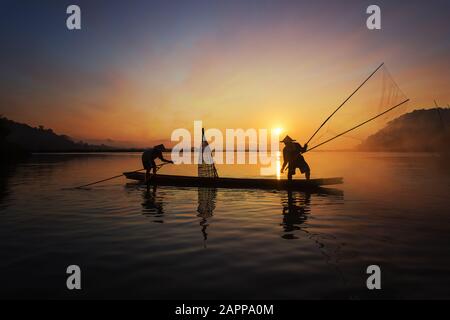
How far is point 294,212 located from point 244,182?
8616 millimetres

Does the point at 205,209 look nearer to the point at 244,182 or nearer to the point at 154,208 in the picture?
the point at 154,208

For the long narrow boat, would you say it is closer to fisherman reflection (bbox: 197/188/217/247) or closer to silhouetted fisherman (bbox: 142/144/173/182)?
silhouetted fisherman (bbox: 142/144/173/182)

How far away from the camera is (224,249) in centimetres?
796

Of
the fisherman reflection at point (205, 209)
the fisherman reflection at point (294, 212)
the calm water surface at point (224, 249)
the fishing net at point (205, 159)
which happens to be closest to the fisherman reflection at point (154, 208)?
the calm water surface at point (224, 249)

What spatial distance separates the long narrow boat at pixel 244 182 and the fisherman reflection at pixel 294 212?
117 centimetres

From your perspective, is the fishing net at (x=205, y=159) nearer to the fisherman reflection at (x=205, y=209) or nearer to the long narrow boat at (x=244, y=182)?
the long narrow boat at (x=244, y=182)

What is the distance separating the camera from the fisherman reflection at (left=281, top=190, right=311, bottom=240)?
10312mm

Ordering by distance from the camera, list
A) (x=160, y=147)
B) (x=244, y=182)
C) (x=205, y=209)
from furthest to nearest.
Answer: (x=160, y=147), (x=244, y=182), (x=205, y=209)

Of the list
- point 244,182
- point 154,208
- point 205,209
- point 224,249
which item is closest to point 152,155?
point 244,182

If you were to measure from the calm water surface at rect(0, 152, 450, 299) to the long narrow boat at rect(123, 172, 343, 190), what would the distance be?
5401 millimetres

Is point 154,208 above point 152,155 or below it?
below

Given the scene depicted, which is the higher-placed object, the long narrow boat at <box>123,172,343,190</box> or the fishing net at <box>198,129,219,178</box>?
the fishing net at <box>198,129,219,178</box>

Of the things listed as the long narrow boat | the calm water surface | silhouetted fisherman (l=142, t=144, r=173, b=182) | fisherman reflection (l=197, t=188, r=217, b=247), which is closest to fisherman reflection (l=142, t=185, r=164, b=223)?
the calm water surface

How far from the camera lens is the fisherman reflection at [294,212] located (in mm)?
10312
